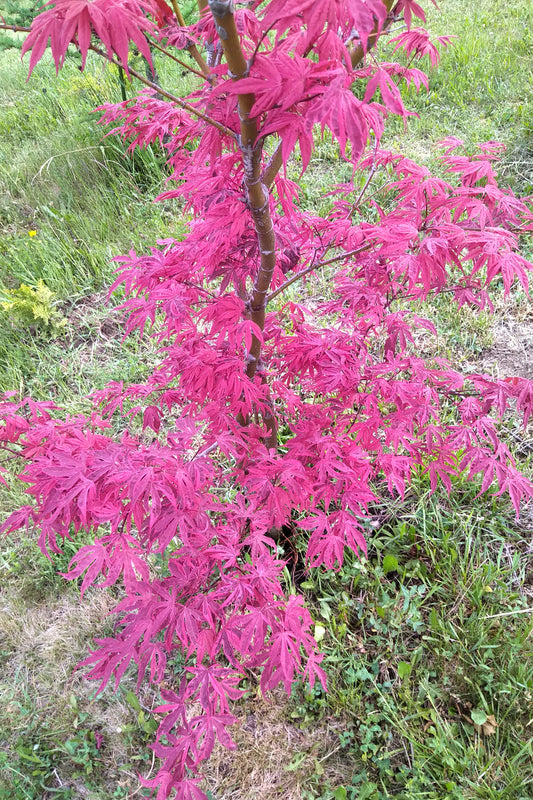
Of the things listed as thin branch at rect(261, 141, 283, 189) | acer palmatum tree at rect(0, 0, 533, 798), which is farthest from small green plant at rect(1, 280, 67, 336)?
thin branch at rect(261, 141, 283, 189)

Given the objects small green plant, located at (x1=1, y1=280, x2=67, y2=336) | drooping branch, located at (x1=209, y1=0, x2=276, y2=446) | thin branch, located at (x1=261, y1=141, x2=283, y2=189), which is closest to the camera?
drooping branch, located at (x1=209, y1=0, x2=276, y2=446)

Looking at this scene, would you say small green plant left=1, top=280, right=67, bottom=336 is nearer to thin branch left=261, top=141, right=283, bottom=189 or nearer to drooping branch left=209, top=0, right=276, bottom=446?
drooping branch left=209, top=0, right=276, bottom=446

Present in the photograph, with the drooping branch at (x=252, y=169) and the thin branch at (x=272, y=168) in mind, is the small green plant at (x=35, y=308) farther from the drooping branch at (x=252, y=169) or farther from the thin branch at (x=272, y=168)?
the thin branch at (x=272, y=168)

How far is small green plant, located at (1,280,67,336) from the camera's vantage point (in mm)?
3010

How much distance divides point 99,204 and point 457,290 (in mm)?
2940

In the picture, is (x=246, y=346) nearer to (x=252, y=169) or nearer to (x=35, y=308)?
(x=252, y=169)

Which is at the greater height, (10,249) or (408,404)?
(10,249)

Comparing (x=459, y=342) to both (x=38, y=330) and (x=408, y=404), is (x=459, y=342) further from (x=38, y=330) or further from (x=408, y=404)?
(x=38, y=330)

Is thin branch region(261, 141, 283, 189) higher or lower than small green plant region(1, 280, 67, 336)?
higher

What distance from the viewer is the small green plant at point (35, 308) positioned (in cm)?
301

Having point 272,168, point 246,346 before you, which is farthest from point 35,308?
point 272,168

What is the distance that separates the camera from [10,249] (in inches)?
135

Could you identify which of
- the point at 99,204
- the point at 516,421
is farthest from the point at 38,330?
the point at 516,421

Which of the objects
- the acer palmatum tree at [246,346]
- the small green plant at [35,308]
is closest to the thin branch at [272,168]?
the acer palmatum tree at [246,346]
